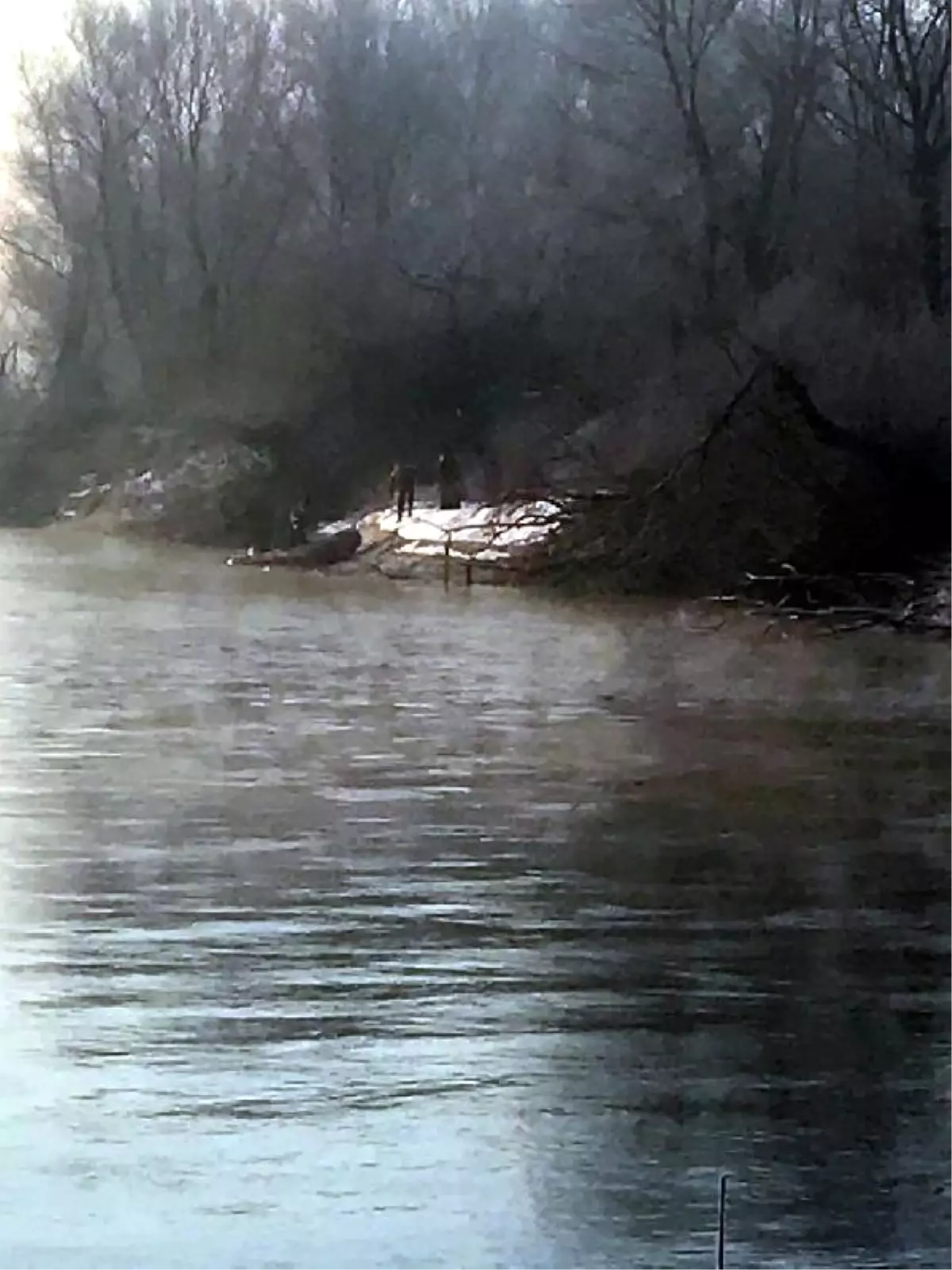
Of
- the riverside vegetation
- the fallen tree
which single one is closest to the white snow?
the riverside vegetation

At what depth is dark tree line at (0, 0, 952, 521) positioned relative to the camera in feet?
127

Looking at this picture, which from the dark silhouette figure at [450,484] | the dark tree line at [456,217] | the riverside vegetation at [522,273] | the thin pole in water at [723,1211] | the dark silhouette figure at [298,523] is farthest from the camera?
the dark silhouette figure at [298,523]

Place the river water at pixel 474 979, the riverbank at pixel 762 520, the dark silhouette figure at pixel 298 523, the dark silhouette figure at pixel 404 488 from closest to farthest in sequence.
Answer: the river water at pixel 474 979
the riverbank at pixel 762 520
the dark silhouette figure at pixel 404 488
the dark silhouette figure at pixel 298 523

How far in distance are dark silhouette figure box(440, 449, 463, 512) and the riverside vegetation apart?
1078 mm

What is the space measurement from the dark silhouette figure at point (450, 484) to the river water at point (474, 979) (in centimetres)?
1777

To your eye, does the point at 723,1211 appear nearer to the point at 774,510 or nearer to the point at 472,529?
the point at 774,510

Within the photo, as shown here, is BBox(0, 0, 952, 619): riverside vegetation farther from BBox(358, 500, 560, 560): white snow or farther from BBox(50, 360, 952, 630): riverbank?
BBox(358, 500, 560, 560): white snow

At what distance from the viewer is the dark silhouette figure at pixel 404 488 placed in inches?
1489

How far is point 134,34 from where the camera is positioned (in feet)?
192

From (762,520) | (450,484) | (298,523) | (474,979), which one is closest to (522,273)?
(298,523)

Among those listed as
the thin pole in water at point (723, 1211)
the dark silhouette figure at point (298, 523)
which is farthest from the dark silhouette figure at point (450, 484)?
the thin pole in water at point (723, 1211)

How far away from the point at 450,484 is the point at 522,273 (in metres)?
8.24

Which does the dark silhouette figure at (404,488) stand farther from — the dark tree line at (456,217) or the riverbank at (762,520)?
the riverbank at (762,520)

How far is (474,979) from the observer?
9055mm
